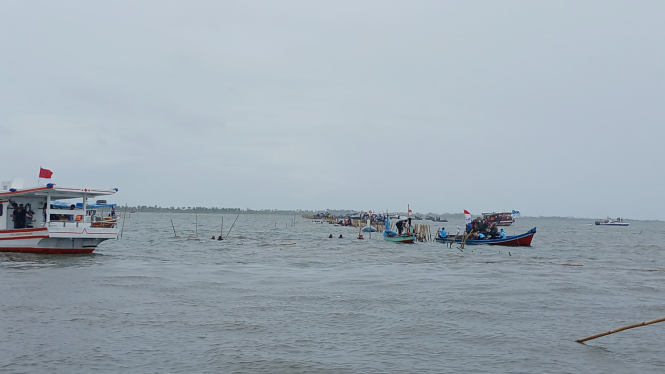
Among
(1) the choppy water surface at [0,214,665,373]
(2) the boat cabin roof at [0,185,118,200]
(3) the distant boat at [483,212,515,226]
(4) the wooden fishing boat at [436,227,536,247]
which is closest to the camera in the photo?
(1) the choppy water surface at [0,214,665,373]

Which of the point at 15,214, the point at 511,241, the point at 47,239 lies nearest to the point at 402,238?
the point at 511,241

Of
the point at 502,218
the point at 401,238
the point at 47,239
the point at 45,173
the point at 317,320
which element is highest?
the point at 45,173

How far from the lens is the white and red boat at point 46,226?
83.5 ft

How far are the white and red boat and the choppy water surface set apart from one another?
4.38 feet

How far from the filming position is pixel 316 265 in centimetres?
2791

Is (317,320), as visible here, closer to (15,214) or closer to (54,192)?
(54,192)

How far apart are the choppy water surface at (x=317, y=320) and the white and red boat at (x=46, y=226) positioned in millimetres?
1335

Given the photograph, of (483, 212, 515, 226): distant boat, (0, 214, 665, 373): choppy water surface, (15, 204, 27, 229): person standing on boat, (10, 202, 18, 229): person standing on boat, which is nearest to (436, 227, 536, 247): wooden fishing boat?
(0, 214, 665, 373): choppy water surface

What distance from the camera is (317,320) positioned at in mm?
13672

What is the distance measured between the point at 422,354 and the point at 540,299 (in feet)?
27.5

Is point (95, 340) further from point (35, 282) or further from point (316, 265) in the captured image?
point (316, 265)

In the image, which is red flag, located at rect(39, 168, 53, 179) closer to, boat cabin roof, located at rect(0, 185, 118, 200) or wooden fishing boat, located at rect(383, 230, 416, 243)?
boat cabin roof, located at rect(0, 185, 118, 200)

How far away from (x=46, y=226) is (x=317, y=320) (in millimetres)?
18347

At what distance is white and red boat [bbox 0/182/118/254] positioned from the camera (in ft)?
83.5
